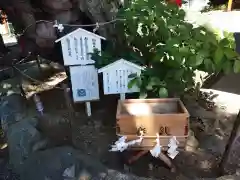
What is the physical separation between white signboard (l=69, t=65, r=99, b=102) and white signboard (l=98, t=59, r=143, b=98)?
226mm

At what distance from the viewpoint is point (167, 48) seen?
2367mm

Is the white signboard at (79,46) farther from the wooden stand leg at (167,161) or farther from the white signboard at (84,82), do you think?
the wooden stand leg at (167,161)

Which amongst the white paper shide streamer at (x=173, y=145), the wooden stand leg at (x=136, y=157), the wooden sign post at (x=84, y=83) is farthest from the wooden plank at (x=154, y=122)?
the wooden sign post at (x=84, y=83)

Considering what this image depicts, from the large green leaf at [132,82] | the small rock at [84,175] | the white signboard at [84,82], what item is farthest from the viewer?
the white signboard at [84,82]

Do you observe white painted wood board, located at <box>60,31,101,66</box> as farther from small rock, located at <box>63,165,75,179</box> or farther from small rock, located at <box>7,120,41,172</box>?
small rock, located at <box>63,165,75,179</box>

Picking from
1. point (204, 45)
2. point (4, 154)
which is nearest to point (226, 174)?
point (204, 45)

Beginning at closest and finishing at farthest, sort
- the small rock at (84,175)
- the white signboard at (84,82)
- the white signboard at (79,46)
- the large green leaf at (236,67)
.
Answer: the large green leaf at (236,67) → the small rock at (84,175) → the white signboard at (79,46) → the white signboard at (84,82)

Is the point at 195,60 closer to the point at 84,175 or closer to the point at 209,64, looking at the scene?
the point at 209,64

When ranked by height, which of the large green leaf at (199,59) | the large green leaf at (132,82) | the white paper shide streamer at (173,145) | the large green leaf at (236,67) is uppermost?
the large green leaf at (199,59)

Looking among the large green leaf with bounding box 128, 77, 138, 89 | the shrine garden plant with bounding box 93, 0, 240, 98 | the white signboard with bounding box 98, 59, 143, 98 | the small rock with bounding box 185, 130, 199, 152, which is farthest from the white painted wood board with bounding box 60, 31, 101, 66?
the small rock with bounding box 185, 130, 199, 152

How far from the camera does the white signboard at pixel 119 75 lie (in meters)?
2.70

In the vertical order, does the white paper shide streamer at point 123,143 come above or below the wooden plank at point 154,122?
below

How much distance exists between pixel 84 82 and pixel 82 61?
0.74 ft

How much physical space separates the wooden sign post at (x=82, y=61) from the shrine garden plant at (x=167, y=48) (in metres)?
0.18
